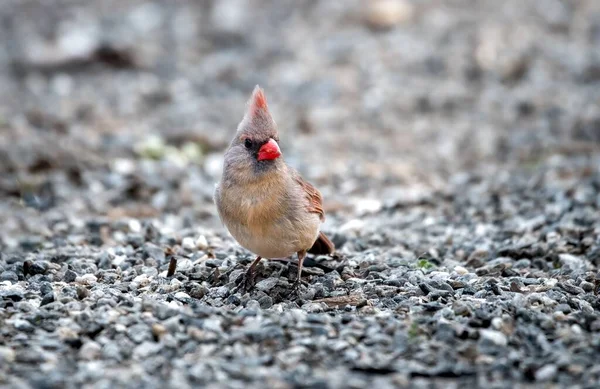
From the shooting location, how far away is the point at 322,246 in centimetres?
646

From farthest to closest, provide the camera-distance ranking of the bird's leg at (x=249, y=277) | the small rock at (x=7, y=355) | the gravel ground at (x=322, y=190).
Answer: the bird's leg at (x=249, y=277) → the gravel ground at (x=322, y=190) → the small rock at (x=7, y=355)

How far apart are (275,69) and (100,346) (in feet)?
28.2

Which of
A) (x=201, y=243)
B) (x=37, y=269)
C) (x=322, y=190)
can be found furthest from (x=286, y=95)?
(x=37, y=269)

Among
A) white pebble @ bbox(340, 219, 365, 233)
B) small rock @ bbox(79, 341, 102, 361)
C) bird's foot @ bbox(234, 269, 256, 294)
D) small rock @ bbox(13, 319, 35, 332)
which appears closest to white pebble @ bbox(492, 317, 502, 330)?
bird's foot @ bbox(234, 269, 256, 294)

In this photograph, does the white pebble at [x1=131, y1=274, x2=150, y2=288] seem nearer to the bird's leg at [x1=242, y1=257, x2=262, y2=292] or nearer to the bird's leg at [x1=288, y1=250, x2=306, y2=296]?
the bird's leg at [x1=242, y1=257, x2=262, y2=292]

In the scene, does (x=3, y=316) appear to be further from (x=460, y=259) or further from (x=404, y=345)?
(x=460, y=259)

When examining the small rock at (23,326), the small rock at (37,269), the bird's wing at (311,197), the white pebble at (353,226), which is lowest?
the small rock at (23,326)

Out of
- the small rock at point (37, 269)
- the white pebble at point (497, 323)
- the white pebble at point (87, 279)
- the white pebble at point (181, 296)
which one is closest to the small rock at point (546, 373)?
the white pebble at point (497, 323)

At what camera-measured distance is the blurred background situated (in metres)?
8.95

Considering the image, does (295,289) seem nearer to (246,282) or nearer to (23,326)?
(246,282)

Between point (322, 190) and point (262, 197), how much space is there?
368cm

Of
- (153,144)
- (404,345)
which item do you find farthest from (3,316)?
(153,144)

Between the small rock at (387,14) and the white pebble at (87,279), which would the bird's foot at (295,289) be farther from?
the small rock at (387,14)

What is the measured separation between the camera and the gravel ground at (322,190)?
4.56 metres
